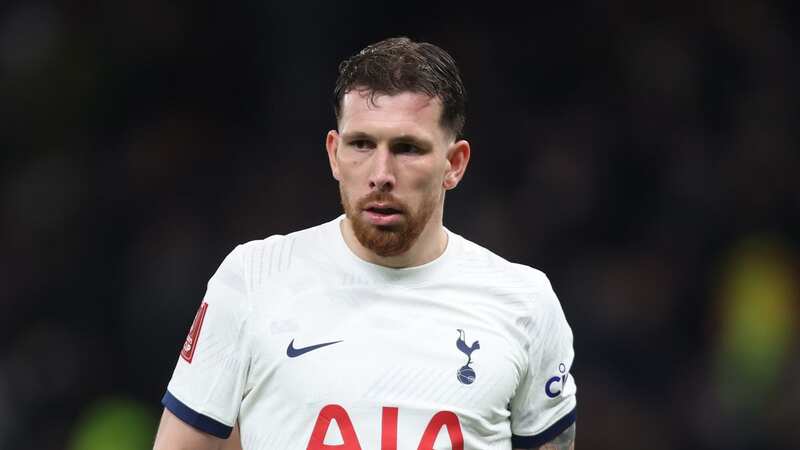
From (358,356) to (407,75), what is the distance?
757mm

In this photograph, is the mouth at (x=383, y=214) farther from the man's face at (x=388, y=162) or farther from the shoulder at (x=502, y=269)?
the shoulder at (x=502, y=269)

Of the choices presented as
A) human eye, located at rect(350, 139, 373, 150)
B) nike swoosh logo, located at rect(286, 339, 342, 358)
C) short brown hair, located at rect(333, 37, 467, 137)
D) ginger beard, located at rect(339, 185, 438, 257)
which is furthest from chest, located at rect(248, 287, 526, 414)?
short brown hair, located at rect(333, 37, 467, 137)

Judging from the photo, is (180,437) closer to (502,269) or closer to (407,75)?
(502,269)

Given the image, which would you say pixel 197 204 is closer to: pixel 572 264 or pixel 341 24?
pixel 341 24

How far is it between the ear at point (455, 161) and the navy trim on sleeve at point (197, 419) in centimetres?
89

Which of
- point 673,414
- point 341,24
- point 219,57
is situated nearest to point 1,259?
point 219,57

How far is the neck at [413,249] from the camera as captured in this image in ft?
12.9

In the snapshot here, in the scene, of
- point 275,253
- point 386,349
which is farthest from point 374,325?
point 275,253

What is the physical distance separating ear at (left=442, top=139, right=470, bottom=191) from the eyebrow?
0.49 feet

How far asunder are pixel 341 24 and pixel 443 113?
4.85 meters

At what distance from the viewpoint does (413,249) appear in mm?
3938

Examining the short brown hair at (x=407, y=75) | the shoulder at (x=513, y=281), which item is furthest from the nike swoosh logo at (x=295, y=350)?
the short brown hair at (x=407, y=75)

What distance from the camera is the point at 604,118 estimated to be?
27.9 feet

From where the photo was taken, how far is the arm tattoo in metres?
4.05
